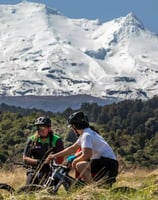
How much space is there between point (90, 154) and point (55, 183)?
61cm

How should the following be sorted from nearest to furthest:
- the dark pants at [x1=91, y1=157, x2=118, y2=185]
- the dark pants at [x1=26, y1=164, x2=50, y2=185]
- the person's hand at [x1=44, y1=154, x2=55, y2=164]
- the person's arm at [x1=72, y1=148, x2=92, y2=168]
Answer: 1. the person's arm at [x1=72, y1=148, x2=92, y2=168]
2. the dark pants at [x1=91, y1=157, x2=118, y2=185]
3. the person's hand at [x1=44, y1=154, x2=55, y2=164]
4. the dark pants at [x1=26, y1=164, x2=50, y2=185]

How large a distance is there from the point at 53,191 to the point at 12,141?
1329 inches

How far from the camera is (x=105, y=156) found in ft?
31.3

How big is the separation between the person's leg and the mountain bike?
3.1 inches

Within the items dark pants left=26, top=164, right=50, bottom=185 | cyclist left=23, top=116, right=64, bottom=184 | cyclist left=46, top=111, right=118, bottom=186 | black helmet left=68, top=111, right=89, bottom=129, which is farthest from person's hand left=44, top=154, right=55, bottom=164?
cyclist left=23, top=116, right=64, bottom=184

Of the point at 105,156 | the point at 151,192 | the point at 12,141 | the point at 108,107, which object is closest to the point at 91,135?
the point at 105,156

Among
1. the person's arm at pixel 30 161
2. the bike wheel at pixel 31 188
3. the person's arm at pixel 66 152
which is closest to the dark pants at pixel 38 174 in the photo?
the person's arm at pixel 30 161

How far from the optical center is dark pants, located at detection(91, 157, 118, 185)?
9.38m

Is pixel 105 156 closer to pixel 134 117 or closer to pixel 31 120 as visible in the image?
pixel 31 120

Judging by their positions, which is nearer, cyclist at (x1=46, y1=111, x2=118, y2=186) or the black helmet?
cyclist at (x1=46, y1=111, x2=118, y2=186)

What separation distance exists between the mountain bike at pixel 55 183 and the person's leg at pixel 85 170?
0.08 m

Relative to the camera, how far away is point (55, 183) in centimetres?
913

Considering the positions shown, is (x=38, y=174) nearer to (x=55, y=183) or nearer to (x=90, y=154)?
(x=55, y=183)

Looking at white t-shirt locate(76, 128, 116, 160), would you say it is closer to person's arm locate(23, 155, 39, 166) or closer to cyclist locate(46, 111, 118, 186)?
cyclist locate(46, 111, 118, 186)
